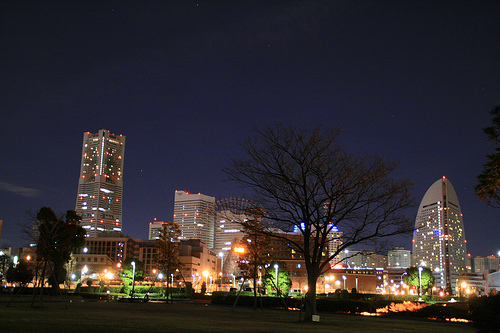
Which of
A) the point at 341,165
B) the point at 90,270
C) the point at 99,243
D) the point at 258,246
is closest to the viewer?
the point at 341,165

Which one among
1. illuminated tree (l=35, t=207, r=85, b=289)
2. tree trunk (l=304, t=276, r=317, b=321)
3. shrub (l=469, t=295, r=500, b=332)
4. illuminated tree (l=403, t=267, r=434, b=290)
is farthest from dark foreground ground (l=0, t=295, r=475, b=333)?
illuminated tree (l=403, t=267, r=434, b=290)

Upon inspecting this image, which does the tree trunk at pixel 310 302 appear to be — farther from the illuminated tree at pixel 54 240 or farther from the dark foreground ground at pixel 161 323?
the illuminated tree at pixel 54 240

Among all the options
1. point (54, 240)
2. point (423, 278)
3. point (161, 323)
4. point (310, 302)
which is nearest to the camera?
point (161, 323)

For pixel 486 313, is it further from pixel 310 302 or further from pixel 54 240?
pixel 54 240

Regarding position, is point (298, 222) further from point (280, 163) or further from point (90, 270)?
point (90, 270)

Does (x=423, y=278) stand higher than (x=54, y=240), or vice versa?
(x=54, y=240)

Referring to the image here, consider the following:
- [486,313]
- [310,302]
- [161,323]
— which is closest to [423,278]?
[310,302]

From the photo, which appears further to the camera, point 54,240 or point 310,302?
point 54,240

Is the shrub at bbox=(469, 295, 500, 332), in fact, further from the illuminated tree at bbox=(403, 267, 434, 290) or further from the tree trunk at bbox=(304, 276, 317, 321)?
the illuminated tree at bbox=(403, 267, 434, 290)

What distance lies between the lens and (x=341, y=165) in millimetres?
22406

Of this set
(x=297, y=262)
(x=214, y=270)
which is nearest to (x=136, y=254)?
(x=214, y=270)

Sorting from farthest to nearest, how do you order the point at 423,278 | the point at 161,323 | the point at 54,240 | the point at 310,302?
the point at 423,278 → the point at 54,240 → the point at 310,302 → the point at 161,323

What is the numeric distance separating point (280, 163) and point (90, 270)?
134056 millimetres

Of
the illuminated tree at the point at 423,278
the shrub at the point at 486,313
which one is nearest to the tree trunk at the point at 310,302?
the shrub at the point at 486,313
